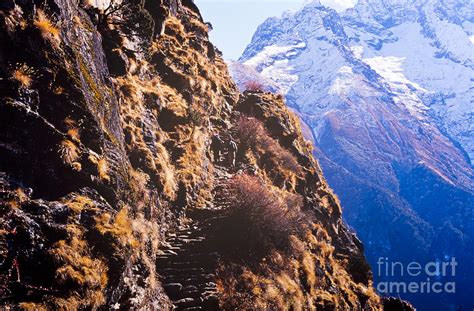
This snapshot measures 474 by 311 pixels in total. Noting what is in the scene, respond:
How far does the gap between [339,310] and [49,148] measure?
641 inches

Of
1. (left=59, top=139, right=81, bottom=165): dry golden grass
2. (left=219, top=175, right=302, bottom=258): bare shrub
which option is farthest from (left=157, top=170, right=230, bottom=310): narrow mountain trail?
(left=59, top=139, right=81, bottom=165): dry golden grass

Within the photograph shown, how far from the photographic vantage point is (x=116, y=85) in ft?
63.5

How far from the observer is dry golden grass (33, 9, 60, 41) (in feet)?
42.7

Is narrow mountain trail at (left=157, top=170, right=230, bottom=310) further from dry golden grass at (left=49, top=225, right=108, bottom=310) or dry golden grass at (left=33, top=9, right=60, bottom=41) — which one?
dry golden grass at (left=33, top=9, right=60, bottom=41)

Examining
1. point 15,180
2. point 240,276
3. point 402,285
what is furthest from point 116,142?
point 402,285

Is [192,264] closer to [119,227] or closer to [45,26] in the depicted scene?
[119,227]

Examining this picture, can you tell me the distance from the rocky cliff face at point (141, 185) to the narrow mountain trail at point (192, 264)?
2.1 inches

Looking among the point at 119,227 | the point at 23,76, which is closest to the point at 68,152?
the point at 23,76

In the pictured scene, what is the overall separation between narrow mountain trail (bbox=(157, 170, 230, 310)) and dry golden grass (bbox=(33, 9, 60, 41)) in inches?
317

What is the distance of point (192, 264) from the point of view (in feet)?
54.4

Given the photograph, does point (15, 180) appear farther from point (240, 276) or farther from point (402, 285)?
point (402, 285)

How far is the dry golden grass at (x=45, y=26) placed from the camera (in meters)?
13.0

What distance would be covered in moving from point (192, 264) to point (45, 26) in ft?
30.7

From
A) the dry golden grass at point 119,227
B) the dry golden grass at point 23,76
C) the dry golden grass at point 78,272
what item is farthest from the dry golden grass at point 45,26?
the dry golden grass at point 78,272
